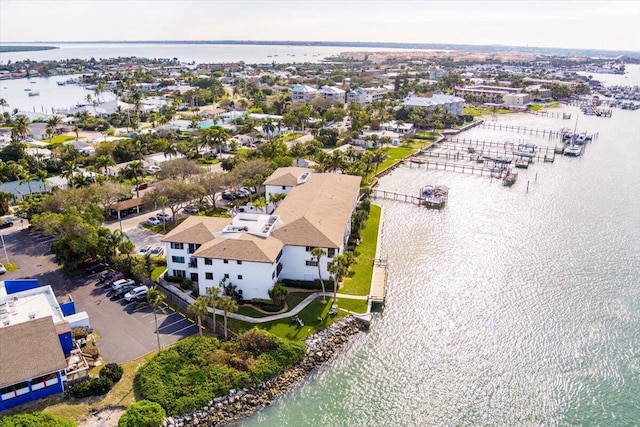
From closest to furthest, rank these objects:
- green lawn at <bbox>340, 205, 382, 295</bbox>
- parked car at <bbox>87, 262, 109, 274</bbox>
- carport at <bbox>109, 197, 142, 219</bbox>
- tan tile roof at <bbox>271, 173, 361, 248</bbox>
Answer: tan tile roof at <bbox>271, 173, 361, 248</bbox> < green lawn at <bbox>340, 205, 382, 295</bbox> < parked car at <bbox>87, 262, 109, 274</bbox> < carport at <bbox>109, 197, 142, 219</bbox>

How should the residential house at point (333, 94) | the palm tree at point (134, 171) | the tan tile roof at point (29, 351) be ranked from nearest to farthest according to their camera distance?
1. the tan tile roof at point (29, 351)
2. the palm tree at point (134, 171)
3. the residential house at point (333, 94)

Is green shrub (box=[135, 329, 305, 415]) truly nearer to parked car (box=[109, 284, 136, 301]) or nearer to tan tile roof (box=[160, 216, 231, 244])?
parked car (box=[109, 284, 136, 301])

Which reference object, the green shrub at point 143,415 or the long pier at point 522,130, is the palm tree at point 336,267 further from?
the long pier at point 522,130

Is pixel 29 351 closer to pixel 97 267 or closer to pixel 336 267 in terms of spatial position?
pixel 97 267

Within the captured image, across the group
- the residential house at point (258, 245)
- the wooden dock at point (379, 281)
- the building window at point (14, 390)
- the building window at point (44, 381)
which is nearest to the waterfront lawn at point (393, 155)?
the wooden dock at point (379, 281)

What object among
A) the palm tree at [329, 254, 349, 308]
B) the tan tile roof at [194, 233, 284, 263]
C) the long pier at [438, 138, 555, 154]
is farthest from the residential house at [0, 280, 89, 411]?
the long pier at [438, 138, 555, 154]

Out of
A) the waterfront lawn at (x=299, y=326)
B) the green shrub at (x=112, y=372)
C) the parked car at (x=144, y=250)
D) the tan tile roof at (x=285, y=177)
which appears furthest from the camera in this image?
the tan tile roof at (x=285, y=177)
